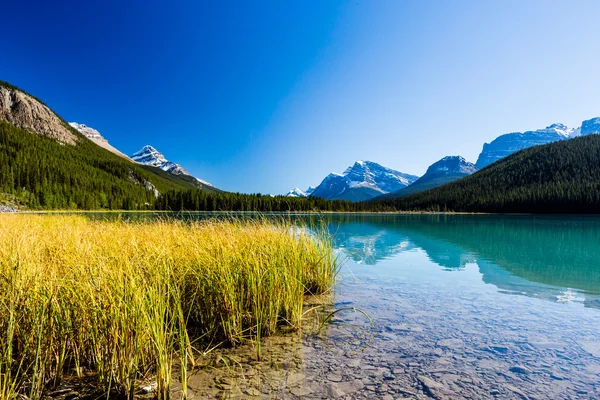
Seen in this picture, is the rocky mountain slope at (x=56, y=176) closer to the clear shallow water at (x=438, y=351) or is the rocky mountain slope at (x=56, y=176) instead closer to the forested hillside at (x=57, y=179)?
the forested hillside at (x=57, y=179)

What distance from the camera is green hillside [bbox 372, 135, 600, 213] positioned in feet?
359

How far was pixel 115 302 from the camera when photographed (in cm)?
373

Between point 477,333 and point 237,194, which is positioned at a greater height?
point 237,194

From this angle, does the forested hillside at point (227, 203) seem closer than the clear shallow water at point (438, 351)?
No

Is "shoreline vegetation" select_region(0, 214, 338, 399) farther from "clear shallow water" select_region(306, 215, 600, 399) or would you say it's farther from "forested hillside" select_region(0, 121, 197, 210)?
"forested hillside" select_region(0, 121, 197, 210)

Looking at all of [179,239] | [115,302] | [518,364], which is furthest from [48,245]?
[518,364]

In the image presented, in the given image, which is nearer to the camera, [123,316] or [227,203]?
[123,316]

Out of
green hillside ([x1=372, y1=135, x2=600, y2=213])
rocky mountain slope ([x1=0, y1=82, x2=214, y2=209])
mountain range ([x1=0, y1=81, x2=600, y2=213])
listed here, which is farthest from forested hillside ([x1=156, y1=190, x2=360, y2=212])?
green hillside ([x1=372, y1=135, x2=600, y2=213])

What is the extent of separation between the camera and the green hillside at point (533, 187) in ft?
→ 359

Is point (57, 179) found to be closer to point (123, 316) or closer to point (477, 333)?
point (123, 316)

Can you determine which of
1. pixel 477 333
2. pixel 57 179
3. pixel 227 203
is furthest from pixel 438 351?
pixel 57 179

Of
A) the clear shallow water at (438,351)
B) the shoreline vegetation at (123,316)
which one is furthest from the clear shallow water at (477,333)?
the shoreline vegetation at (123,316)

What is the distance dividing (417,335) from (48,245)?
318 inches

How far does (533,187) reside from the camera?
135 meters
